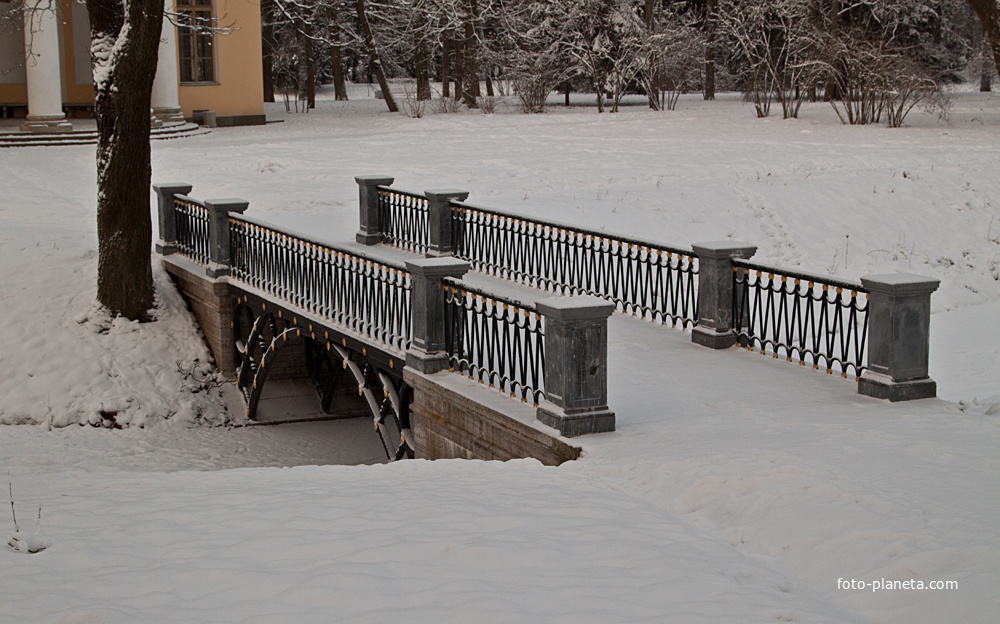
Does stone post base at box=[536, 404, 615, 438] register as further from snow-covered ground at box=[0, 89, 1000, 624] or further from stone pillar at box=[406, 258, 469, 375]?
stone pillar at box=[406, 258, 469, 375]

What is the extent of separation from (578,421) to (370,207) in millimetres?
9508

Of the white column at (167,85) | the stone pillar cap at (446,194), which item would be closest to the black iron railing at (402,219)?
the stone pillar cap at (446,194)

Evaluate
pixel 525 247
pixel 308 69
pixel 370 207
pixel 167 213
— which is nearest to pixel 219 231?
pixel 370 207

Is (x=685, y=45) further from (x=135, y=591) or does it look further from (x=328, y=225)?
(x=135, y=591)

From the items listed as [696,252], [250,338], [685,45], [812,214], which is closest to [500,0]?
[685,45]

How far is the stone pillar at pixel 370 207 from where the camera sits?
1705 cm

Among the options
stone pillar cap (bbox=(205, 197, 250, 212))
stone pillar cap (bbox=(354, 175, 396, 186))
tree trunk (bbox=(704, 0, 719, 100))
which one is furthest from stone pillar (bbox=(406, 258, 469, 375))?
tree trunk (bbox=(704, 0, 719, 100))

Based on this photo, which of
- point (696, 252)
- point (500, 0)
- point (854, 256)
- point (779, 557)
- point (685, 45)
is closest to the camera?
point (779, 557)

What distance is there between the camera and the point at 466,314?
9852 mm

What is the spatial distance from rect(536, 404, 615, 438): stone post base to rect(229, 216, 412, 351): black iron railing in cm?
288

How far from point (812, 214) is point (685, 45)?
22864 mm

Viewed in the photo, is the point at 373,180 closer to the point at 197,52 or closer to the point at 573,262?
the point at 573,262

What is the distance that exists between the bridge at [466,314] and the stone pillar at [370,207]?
0.03 m

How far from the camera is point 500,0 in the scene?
1754 inches
